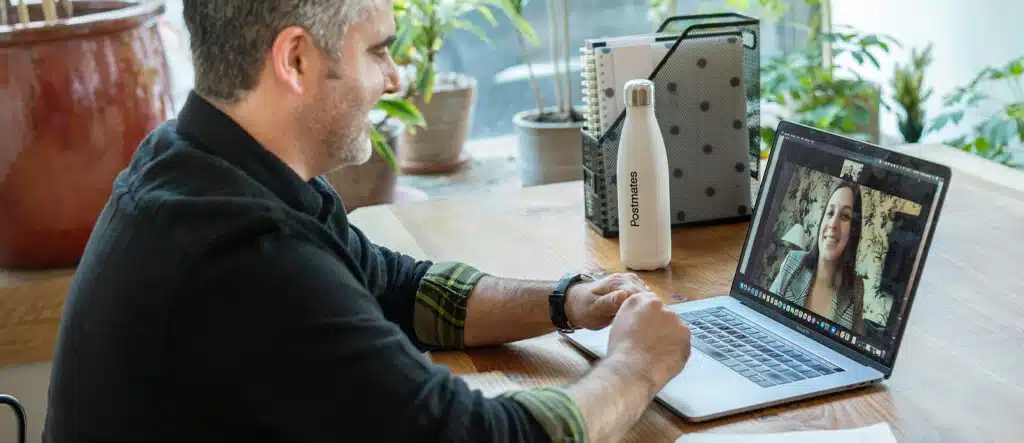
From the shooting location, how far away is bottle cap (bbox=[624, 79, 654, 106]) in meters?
1.58

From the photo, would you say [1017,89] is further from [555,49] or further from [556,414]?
[556,414]

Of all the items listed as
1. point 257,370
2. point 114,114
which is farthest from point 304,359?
point 114,114

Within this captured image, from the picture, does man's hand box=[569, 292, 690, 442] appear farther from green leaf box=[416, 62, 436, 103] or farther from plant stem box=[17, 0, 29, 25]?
green leaf box=[416, 62, 436, 103]

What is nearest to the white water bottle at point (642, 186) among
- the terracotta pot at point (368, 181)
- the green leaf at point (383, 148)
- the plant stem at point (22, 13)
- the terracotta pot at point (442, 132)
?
the plant stem at point (22, 13)

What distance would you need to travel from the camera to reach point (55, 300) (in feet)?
7.34

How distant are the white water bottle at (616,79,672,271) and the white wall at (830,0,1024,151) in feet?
5.72

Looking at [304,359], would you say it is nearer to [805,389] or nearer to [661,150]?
[805,389]

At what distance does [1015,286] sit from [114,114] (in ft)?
5.08

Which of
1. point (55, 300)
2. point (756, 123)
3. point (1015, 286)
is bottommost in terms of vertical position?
point (55, 300)

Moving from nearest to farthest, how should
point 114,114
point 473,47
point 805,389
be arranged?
point 805,389, point 114,114, point 473,47

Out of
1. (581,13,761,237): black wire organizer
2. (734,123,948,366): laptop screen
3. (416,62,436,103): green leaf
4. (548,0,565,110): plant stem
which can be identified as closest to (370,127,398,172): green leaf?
(416,62,436,103): green leaf

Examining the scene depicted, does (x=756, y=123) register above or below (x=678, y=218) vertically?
above

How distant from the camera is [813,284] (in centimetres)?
134

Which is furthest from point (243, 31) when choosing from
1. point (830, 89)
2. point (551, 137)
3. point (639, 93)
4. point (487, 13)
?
point (830, 89)
